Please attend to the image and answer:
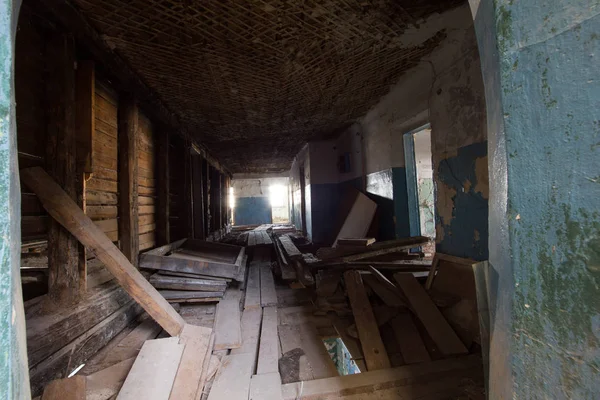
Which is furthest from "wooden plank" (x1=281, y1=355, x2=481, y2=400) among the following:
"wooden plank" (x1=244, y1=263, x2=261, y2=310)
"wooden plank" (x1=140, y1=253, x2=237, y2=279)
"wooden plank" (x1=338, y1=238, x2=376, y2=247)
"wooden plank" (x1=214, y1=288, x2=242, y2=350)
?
"wooden plank" (x1=338, y1=238, x2=376, y2=247)

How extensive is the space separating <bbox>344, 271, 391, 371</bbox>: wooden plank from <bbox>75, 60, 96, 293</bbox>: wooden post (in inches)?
91.4

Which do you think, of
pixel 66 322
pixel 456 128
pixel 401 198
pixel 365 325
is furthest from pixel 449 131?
pixel 66 322

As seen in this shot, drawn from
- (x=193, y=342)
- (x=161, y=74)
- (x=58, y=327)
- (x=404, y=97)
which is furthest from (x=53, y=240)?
(x=404, y=97)

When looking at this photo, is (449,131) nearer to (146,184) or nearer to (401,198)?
(401,198)

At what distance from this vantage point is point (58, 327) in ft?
5.58

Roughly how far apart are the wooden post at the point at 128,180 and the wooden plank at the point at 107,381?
1.29m

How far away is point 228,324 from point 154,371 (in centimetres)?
83

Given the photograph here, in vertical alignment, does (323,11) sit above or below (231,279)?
above

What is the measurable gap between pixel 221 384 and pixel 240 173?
11984 mm

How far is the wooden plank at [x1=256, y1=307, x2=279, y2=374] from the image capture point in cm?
187

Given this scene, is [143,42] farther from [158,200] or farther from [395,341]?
[395,341]

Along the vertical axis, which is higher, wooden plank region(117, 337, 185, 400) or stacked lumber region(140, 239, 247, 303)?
stacked lumber region(140, 239, 247, 303)

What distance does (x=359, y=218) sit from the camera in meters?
4.82

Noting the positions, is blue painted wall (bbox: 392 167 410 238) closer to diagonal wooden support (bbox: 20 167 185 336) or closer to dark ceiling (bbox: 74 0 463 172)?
dark ceiling (bbox: 74 0 463 172)
